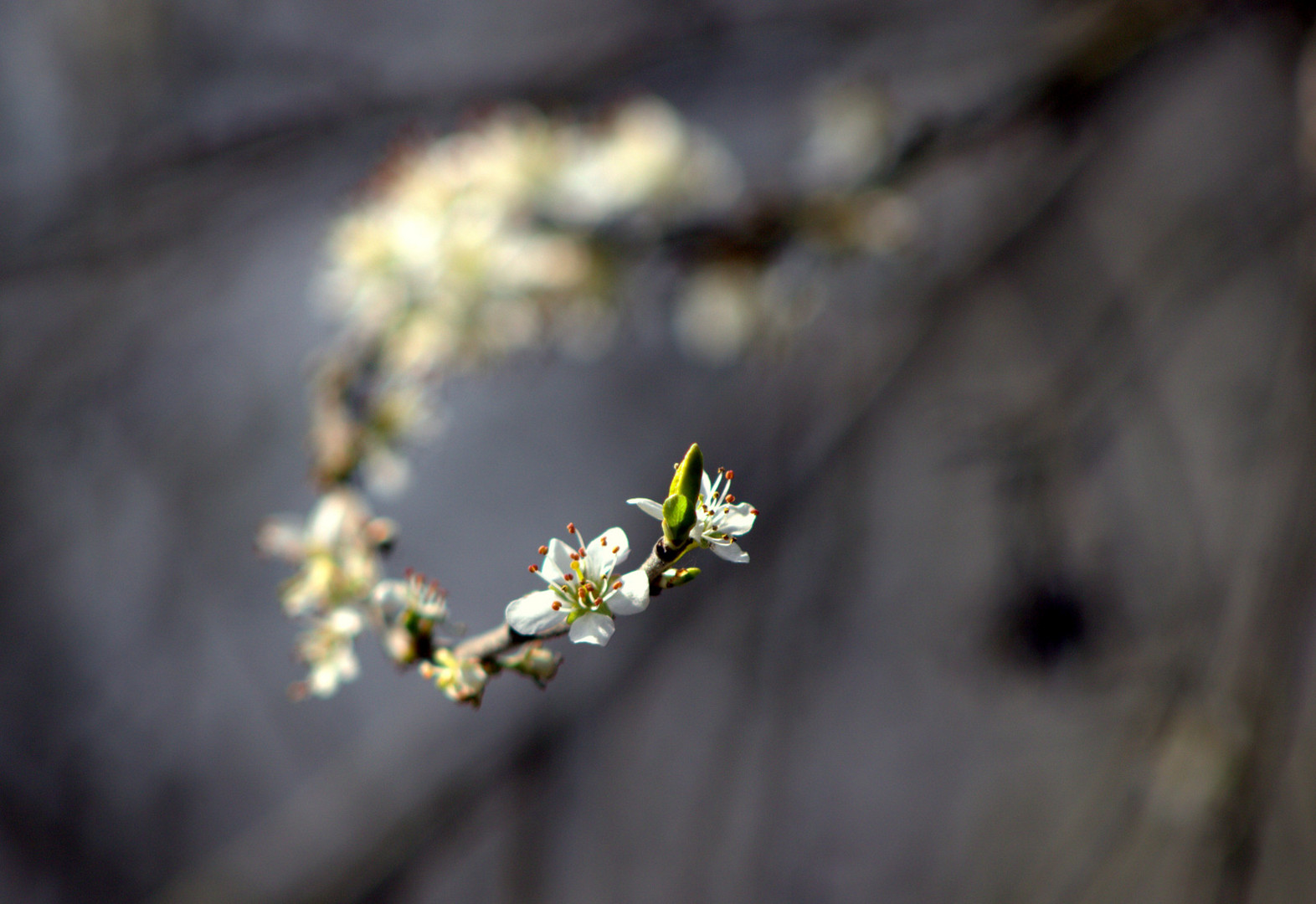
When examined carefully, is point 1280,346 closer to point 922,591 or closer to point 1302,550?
point 1302,550

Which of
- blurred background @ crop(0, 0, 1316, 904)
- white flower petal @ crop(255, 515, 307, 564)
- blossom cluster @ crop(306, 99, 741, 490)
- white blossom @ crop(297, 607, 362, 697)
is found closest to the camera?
white blossom @ crop(297, 607, 362, 697)

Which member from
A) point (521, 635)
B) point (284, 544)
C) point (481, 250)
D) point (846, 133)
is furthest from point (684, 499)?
point (846, 133)

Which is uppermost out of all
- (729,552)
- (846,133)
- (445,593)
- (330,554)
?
(846,133)

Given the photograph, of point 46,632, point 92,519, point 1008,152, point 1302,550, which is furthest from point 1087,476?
point 46,632

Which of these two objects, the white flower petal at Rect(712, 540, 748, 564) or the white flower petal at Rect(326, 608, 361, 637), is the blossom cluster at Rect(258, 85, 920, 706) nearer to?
the white flower petal at Rect(326, 608, 361, 637)

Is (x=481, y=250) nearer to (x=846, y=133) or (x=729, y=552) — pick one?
(x=846, y=133)

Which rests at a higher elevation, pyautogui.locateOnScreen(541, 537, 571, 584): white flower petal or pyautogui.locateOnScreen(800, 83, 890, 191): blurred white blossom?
pyautogui.locateOnScreen(800, 83, 890, 191): blurred white blossom

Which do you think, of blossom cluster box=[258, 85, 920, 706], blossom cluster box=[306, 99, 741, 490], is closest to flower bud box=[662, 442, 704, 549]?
blossom cluster box=[258, 85, 920, 706]
